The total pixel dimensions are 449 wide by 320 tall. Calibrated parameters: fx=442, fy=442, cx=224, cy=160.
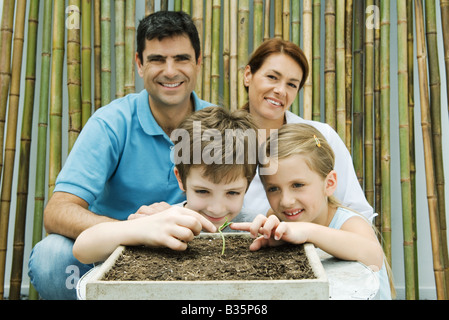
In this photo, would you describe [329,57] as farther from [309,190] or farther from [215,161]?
[215,161]

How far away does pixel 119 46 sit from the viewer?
181 cm

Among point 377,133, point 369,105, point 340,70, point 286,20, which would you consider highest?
point 286,20

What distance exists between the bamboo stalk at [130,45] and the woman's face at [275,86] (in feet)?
1.88

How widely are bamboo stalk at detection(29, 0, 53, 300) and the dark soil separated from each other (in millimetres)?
1246

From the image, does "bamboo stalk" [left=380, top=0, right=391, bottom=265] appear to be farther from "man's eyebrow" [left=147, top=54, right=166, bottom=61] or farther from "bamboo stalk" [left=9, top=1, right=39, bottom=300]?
"bamboo stalk" [left=9, top=1, right=39, bottom=300]

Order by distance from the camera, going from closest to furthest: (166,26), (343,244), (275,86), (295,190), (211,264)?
(211,264)
(343,244)
(295,190)
(166,26)
(275,86)

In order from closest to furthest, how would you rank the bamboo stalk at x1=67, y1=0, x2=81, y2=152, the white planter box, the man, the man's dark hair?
the white planter box < the man < the man's dark hair < the bamboo stalk at x1=67, y1=0, x2=81, y2=152

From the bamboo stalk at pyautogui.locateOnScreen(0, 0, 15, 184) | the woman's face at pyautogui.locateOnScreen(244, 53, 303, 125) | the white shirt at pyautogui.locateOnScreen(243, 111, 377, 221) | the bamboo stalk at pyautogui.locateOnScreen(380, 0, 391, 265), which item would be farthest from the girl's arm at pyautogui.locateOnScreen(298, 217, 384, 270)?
the bamboo stalk at pyautogui.locateOnScreen(0, 0, 15, 184)

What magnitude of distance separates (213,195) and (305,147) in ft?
0.87

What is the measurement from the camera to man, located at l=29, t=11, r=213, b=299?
1266 millimetres

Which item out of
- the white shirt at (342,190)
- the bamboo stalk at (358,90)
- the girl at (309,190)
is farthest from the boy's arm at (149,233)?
the bamboo stalk at (358,90)

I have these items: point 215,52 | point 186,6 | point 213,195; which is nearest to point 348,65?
point 215,52

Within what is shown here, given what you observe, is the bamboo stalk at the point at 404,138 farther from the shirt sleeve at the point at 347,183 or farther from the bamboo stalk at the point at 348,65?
the shirt sleeve at the point at 347,183
